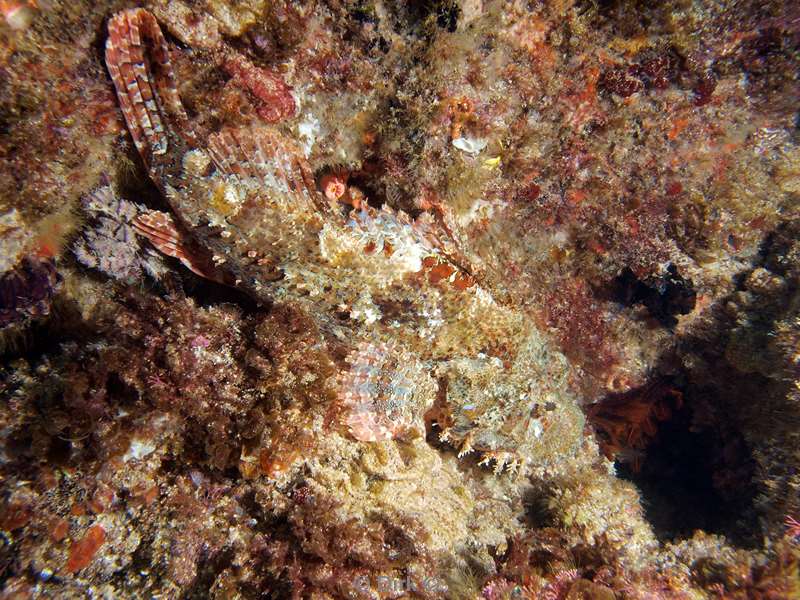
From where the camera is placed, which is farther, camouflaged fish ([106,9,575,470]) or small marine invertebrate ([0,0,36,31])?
camouflaged fish ([106,9,575,470])

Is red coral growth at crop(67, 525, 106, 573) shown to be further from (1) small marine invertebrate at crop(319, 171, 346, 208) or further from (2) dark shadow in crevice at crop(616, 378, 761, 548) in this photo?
(2) dark shadow in crevice at crop(616, 378, 761, 548)

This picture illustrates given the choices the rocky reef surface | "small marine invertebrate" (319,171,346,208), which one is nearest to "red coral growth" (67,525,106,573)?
the rocky reef surface

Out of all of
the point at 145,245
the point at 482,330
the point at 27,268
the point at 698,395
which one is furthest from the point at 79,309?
the point at 698,395

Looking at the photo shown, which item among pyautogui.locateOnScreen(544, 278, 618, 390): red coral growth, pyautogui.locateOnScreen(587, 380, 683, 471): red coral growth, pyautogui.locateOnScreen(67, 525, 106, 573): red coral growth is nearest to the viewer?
pyautogui.locateOnScreen(67, 525, 106, 573): red coral growth

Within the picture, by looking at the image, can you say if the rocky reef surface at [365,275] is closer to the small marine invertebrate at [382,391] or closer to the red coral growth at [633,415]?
the small marine invertebrate at [382,391]

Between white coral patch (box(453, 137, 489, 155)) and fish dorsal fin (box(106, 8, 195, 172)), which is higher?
white coral patch (box(453, 137, 489, 155))

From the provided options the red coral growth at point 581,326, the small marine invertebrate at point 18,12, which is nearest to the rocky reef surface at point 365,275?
the small marine invertebrate at point 18,12
